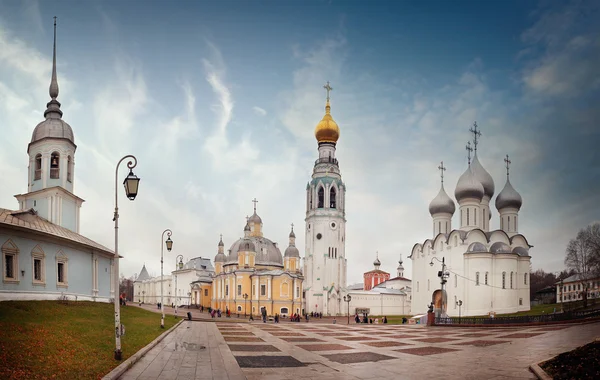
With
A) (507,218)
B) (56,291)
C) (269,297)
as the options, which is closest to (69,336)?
(56,291)

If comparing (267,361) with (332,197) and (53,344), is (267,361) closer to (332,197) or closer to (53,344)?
(53,344)

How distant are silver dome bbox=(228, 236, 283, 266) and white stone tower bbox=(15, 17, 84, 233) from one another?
41320 mm

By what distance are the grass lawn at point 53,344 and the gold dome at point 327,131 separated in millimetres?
60690

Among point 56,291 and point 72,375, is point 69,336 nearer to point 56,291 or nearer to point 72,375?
point 72,375

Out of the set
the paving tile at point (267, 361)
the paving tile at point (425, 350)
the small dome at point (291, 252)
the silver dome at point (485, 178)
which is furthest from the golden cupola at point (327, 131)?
the paving tile at point (267, 361)

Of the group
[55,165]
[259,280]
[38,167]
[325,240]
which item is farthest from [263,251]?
[38,167]

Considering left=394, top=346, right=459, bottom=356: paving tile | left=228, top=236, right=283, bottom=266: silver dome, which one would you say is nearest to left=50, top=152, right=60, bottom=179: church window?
left=394, top=346, right=459, bottom=356: paving tile

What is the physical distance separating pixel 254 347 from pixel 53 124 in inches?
977

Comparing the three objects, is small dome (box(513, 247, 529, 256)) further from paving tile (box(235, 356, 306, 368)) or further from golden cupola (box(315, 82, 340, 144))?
paving tile (box(235, 356, 306, 368))

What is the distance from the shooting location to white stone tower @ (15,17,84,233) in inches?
1310

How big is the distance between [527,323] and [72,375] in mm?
29819

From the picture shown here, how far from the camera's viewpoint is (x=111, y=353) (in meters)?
14.6

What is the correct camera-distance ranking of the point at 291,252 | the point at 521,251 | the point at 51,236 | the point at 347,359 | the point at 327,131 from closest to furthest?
the point at 347,359
the point at 51,236
the point at 521,251
the point at 291,252
the point at 327,131

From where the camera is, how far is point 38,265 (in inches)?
1040
